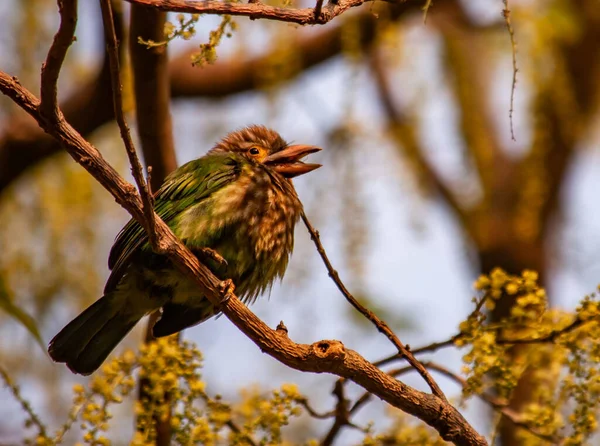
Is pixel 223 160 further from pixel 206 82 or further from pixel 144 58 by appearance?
pixel 206 82

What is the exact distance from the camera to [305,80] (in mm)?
5191

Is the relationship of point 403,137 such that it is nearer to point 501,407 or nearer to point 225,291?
point 501,407

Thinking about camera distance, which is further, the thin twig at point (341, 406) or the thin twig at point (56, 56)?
the thin twig at point (341, 406)

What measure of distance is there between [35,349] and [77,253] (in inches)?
22.1

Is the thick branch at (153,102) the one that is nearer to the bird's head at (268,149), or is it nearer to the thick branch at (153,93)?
the thick branch at (153,93)

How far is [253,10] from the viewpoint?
2.06 m

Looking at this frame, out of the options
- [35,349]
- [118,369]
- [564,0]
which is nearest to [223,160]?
[118,369]

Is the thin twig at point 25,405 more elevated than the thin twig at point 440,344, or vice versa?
the thin twig at point 440,344

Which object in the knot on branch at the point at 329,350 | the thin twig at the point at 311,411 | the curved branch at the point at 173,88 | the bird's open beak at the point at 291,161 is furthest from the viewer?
the curved branch at the point at 173,88

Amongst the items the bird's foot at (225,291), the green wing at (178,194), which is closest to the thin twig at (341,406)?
the bird's foot at (225,291)

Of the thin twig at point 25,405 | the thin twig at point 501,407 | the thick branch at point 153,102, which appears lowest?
the thin twig at point 25,405

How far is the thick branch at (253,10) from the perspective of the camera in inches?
78.5

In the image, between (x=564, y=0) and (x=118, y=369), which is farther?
(x=564, y=0)

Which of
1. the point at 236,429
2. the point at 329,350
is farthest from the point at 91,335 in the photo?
the point at 329,350
